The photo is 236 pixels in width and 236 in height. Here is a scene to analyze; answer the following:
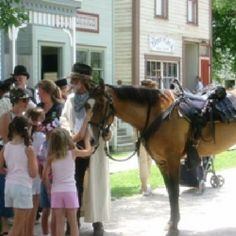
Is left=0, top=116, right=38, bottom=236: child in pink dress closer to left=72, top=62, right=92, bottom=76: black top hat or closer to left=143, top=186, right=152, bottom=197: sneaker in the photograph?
left=72, top=62, right=92, bottom=76: black top hat

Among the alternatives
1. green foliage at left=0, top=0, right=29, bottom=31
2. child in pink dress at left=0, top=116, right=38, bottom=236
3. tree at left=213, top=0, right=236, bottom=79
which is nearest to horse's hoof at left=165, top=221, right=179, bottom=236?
child in pink dress at left=0, top=116, right=38, bottom=236

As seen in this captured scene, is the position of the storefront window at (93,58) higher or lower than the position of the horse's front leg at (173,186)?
higher

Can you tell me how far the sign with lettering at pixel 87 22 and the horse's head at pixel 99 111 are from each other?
Answer: 1456cm

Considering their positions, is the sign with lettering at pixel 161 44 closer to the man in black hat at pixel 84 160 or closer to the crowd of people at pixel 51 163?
the crowd of people at pixel 51 163

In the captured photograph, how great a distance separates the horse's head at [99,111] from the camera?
23.2ft

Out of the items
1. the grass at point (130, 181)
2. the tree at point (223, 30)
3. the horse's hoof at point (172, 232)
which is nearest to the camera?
the horse's hoof at point (172, 232)

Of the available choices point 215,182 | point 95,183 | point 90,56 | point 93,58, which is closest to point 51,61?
point 90,56

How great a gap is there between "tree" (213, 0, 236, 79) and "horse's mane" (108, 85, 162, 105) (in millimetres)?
33009

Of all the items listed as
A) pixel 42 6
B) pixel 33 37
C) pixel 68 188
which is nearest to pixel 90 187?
pixel 68 188

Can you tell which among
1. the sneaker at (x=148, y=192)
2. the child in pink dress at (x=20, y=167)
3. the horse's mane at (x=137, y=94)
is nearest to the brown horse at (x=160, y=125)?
the horse's mane at (x=137, y=94)

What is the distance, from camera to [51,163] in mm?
6484

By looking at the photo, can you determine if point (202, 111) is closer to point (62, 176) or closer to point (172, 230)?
point (172, 230)

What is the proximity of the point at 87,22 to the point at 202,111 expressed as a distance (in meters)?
14.9

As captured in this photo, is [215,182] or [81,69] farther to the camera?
[215,182]
